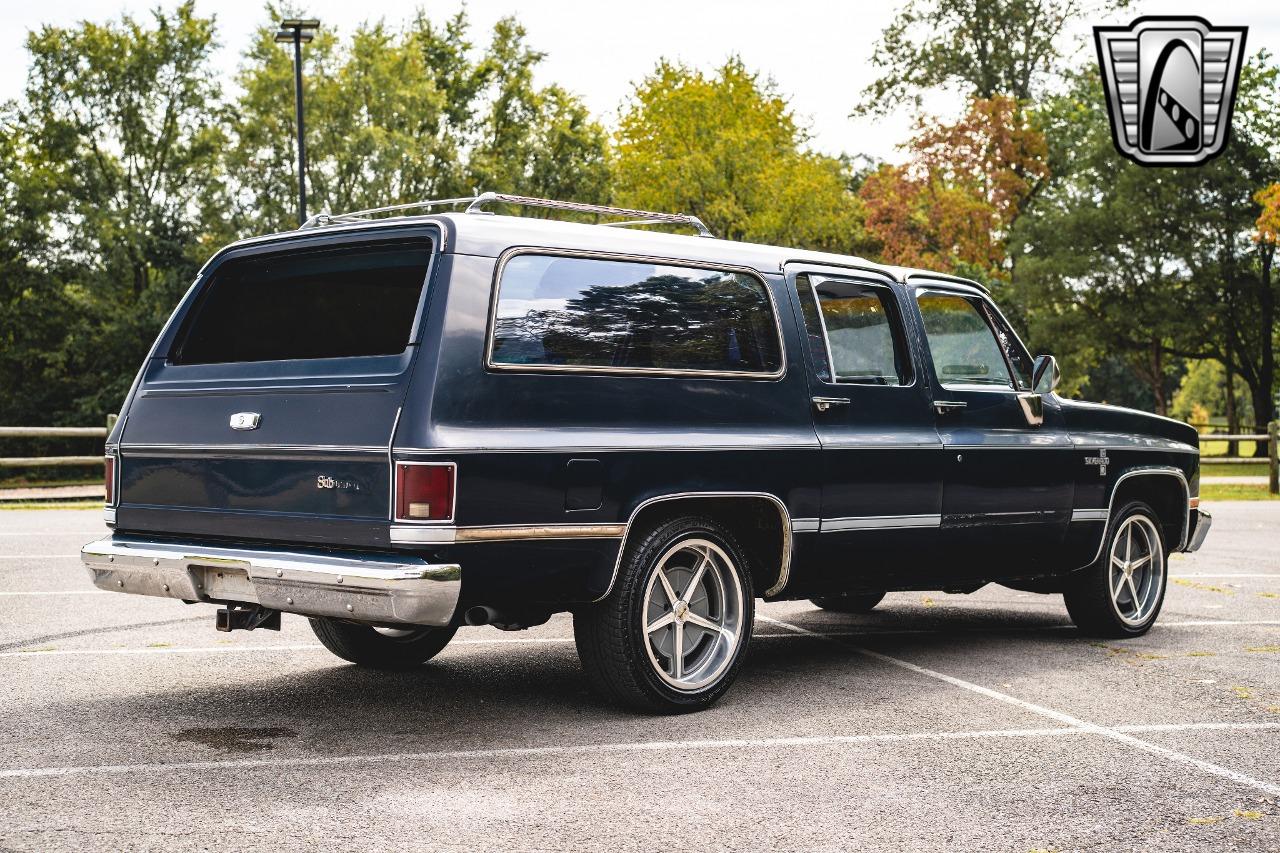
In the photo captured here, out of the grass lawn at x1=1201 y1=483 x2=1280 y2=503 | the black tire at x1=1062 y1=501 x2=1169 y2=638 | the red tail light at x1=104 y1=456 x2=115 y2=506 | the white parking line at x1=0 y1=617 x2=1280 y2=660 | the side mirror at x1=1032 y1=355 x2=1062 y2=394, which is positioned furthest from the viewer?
the grass lawn at x1=1201 y1=483 x2=1280 y2=503

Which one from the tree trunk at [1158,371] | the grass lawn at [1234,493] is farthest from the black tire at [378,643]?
the tree trunk at [1158,371]

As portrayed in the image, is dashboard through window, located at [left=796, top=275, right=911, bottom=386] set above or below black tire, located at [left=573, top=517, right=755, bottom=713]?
above

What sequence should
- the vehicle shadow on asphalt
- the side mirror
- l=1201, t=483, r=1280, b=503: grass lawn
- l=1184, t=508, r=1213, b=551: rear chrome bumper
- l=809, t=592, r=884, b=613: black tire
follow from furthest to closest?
l=1201, t=483, r=1280, b=503: grass lawn
l=809, t=592, r=884, b=613: black tire
l=1184, t=508, r=1213, b=551: rear chrome bumper
the side mirror
the vehicle shadow on asphalt

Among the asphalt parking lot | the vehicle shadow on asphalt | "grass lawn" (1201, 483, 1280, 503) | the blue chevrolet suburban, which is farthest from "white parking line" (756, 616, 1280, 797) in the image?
"grass lawn" (1201, 483, 1280, 503)

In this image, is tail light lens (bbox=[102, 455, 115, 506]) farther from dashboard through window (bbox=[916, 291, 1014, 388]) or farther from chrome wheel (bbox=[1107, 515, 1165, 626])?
chrome wheel (bbox=[1107, 515, 1165, 626])

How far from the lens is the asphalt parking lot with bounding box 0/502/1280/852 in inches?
181

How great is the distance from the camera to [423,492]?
545cm

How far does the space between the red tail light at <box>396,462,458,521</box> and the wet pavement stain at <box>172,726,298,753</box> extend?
110cm

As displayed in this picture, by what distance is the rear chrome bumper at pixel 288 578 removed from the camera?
211 inches

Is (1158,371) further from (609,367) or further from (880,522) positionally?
(609,367)

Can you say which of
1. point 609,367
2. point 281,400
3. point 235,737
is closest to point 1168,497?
point 609,367

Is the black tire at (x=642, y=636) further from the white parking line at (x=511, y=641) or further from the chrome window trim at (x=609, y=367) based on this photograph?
the white parking line at (x=511, y=641)

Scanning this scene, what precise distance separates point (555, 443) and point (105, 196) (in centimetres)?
4245

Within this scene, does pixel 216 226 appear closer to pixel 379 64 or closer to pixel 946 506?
pixel 379 64
